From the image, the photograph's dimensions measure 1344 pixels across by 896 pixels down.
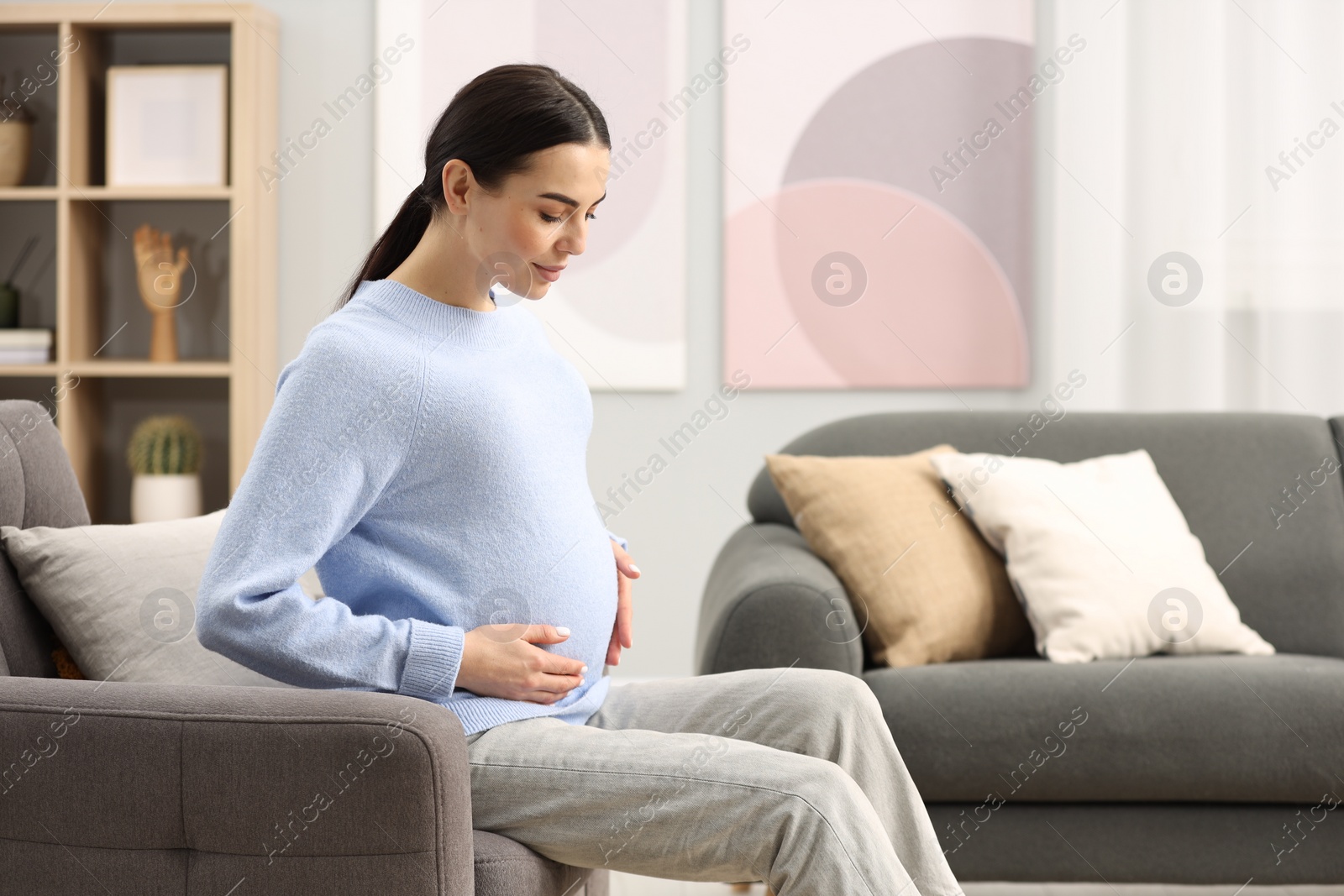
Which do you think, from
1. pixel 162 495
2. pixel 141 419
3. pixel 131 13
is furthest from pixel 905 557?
pixel 131 13

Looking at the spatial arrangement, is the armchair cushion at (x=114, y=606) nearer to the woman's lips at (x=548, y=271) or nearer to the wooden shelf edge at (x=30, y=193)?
the woman's lips at (x=548, y=271)

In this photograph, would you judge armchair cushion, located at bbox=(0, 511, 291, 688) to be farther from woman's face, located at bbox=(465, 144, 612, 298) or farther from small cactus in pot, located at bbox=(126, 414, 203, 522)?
small cactus in pot, located at bbox=(126, 414, 203, 522)

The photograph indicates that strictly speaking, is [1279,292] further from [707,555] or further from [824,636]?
[824,636]

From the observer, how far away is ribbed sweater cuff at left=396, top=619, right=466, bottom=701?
1096mm

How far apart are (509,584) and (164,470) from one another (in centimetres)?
232

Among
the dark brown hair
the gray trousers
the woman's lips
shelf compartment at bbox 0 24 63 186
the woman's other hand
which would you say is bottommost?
the gray trousers

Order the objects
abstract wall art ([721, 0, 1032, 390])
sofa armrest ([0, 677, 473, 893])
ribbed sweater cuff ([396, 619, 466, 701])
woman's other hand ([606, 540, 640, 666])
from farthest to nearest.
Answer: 1. abstract wall art ([721, 0, 1032, 390])
2. woman's other hand ([606, 540, 640, 666])
3. ribbed sweater cuff ([396, 619, 466, 701])
4. sofa armrest ([0, 677, 473, 893])

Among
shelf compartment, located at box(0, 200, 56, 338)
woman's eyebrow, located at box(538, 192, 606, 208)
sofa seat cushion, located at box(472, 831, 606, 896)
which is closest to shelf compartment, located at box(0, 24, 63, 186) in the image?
shelf compartment, located at box(0, 200, 56, 338)

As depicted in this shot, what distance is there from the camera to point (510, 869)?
1059 mm

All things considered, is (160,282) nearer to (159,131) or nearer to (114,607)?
(159,131)

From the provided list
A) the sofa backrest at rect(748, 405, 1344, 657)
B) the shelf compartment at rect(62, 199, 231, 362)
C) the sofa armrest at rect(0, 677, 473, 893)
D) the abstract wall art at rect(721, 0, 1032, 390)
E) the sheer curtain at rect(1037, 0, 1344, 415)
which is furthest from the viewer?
the shelf compartment at rect(62, 199, 231, 362)

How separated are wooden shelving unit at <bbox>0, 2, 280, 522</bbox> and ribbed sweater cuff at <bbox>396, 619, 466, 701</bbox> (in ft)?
7.14

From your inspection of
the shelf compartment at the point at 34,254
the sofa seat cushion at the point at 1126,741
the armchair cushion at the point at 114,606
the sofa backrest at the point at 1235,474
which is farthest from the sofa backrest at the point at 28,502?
the shelf compartment at the point at 34,254

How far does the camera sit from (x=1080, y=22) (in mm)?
3066
